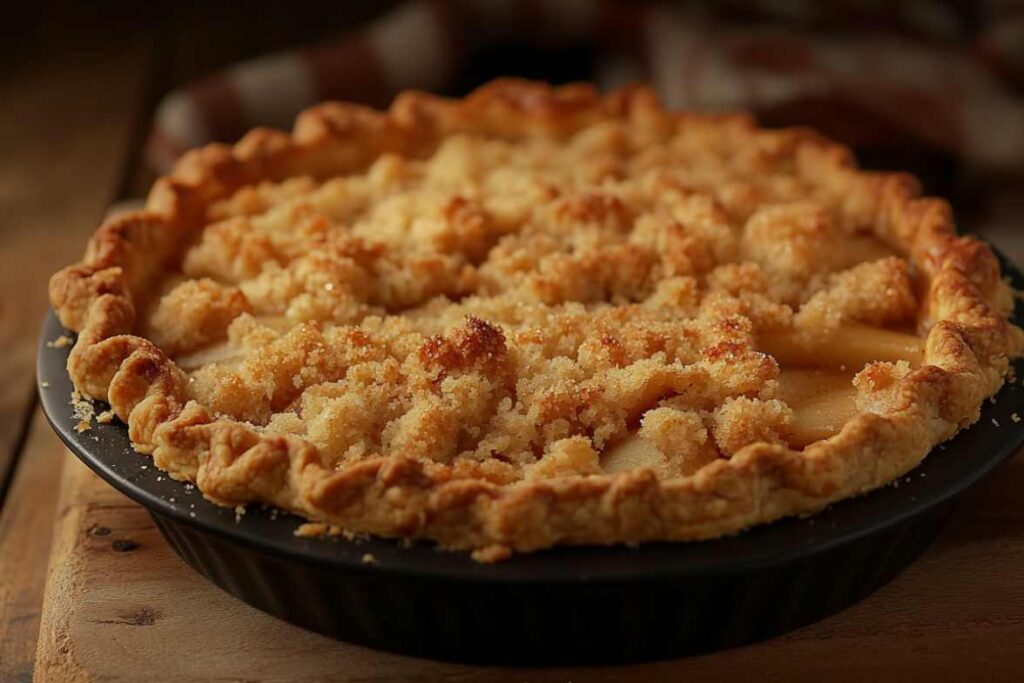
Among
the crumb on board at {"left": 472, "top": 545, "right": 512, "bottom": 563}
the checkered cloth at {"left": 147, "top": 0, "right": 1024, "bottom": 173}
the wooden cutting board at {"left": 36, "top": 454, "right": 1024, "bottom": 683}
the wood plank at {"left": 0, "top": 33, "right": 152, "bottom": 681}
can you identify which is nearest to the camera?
the crumb on board at {"left": 472, "top": 545, "right": 512, "bottom": 563}

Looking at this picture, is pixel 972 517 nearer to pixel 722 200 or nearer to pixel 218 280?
pixel 722 200

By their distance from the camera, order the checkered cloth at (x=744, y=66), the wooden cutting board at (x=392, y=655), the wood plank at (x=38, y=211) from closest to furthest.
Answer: the wooden cutting board at (x=392, y=655), the wood plank at (x=38, y=211), the checkered cloth at (x=744, y=66)

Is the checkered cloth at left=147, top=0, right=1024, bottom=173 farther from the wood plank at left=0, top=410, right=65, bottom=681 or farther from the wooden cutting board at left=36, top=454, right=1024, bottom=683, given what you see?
the wooden cutting board at left=36, top=454, right=1024, bottom=683

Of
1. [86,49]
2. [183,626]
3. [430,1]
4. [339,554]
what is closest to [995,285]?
[339,554]

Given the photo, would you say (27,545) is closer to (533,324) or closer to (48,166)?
(533,324)

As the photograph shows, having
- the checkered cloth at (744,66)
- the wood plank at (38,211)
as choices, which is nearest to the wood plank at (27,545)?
the wood plank at (38,211)

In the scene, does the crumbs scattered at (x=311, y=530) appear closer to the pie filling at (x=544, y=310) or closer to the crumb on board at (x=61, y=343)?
the pie filling at (x=544, y=310)

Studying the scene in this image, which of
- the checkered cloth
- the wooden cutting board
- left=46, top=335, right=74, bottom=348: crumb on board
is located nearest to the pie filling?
left=46, top=335, right=74, bottom=348: crumb on board
